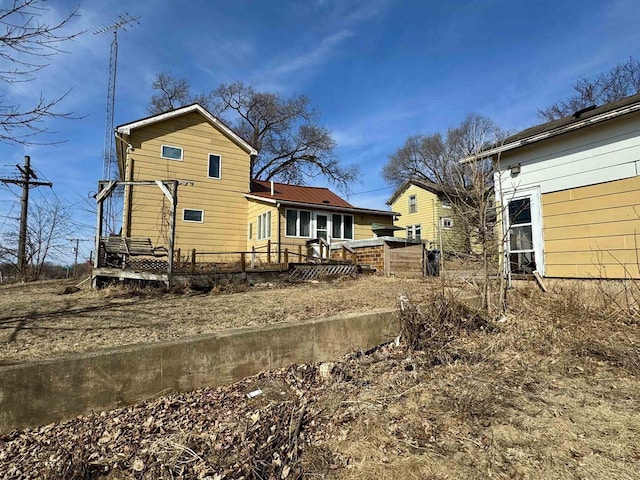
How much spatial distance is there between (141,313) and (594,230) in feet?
23.8

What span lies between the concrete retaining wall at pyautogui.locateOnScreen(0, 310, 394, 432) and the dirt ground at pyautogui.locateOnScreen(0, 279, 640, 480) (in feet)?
0.34

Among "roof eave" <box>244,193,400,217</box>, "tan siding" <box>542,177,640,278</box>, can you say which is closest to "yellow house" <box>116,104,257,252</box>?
"roof eave" <box>244,193,400,217</box>

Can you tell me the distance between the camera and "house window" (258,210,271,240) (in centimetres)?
1439

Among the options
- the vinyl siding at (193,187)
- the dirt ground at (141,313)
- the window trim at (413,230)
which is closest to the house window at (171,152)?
the vinyl siding at (193,187)

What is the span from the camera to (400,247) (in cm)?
1147

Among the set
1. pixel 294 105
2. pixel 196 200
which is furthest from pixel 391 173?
pixel 196 200

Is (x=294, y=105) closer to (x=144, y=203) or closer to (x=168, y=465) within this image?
(x=144, y=203)

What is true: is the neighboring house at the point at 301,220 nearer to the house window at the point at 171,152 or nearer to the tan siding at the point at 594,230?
the house window at the point at 171,152

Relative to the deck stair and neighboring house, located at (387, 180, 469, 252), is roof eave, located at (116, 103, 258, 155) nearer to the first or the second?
the deck stair

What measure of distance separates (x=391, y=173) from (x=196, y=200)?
2615cm

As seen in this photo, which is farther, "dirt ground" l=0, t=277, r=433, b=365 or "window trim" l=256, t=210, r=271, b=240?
"window trim" l=256, t=210, r=271, b=240

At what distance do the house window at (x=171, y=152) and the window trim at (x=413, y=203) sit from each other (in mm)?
16722

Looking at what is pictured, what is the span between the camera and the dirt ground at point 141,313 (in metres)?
3.64

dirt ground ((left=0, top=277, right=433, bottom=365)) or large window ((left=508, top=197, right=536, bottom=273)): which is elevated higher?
large window ((left=508, top=197, right=536, bottom=273))
